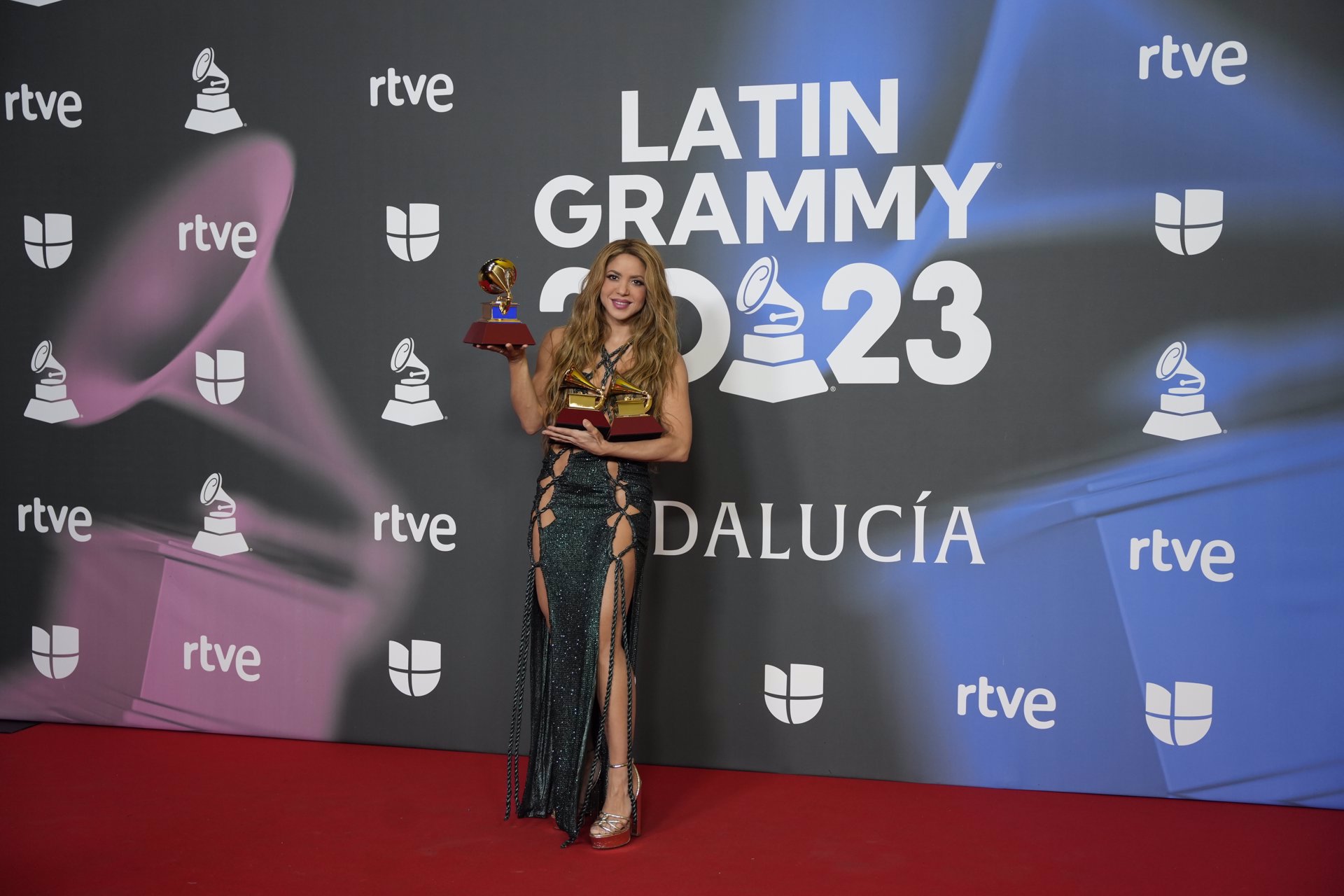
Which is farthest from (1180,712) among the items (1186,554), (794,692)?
(794,692)

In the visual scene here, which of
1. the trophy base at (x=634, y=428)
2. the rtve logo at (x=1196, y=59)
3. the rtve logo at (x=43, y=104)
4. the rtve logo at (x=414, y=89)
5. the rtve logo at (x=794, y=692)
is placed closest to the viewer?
the trophy base at (x=634, y=428)

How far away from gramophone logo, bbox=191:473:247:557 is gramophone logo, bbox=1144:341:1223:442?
→ 3.15 metres

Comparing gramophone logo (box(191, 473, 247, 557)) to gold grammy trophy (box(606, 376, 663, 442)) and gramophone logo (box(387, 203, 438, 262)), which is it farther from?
gold grammy trophy (box(606, 376, 663, 442))

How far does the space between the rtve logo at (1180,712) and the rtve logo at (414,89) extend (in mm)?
3038

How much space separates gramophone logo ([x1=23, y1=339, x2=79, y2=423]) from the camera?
4.23m

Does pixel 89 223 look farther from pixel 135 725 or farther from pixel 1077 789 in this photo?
pixel 1077 789

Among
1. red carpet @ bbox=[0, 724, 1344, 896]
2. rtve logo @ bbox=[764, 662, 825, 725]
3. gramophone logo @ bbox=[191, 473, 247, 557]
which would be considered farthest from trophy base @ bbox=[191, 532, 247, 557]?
rtve logo @ bbox=[764, 662, 825, 725]

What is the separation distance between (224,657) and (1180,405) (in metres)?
3.39

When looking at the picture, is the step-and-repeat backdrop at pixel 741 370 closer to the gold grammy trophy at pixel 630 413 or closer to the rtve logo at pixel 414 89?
the rtve logo at pixel 414 89

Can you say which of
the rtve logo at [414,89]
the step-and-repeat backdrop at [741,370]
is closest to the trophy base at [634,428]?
the step-and-repeat backdrop at [741,370]

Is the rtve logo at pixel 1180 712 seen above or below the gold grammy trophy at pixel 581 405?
below

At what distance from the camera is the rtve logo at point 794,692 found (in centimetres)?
377

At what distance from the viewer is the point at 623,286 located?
3.26 m

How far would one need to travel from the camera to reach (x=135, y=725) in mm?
4211
